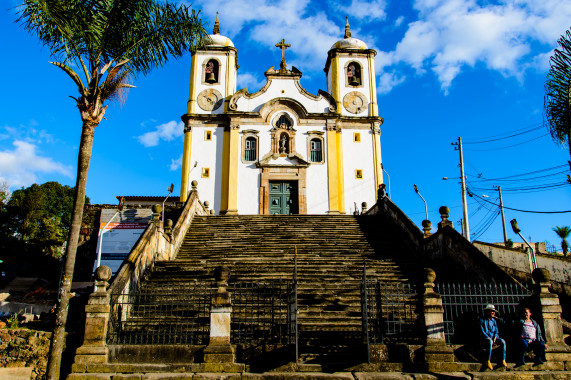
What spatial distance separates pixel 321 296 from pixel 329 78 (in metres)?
19.7

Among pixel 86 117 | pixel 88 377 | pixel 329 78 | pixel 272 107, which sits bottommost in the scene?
pixel 88 377

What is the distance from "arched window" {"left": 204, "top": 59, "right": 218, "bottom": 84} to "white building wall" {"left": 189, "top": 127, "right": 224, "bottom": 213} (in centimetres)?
321

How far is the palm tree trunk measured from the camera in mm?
7555

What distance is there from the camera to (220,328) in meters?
8.20

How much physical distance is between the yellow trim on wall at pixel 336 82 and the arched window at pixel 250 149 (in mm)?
5213

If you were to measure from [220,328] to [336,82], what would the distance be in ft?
67.6

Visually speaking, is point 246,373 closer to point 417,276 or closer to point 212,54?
point 417,276

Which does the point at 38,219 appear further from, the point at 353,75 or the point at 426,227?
the point at 426,227

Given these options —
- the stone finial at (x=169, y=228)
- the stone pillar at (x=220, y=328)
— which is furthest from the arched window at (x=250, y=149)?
the stone pillar at (x=220, y=328)

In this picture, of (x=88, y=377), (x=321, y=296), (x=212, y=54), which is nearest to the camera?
(x=88, y=377)

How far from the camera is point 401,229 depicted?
15.3 meters

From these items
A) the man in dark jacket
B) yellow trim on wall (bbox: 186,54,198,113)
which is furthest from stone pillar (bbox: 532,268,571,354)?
yellow trim on wall (bbox: 186,54,198,113)

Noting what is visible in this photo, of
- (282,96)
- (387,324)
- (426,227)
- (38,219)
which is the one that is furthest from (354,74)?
(38,219)

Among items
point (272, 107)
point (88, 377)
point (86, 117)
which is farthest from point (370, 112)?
point (88, 377)
